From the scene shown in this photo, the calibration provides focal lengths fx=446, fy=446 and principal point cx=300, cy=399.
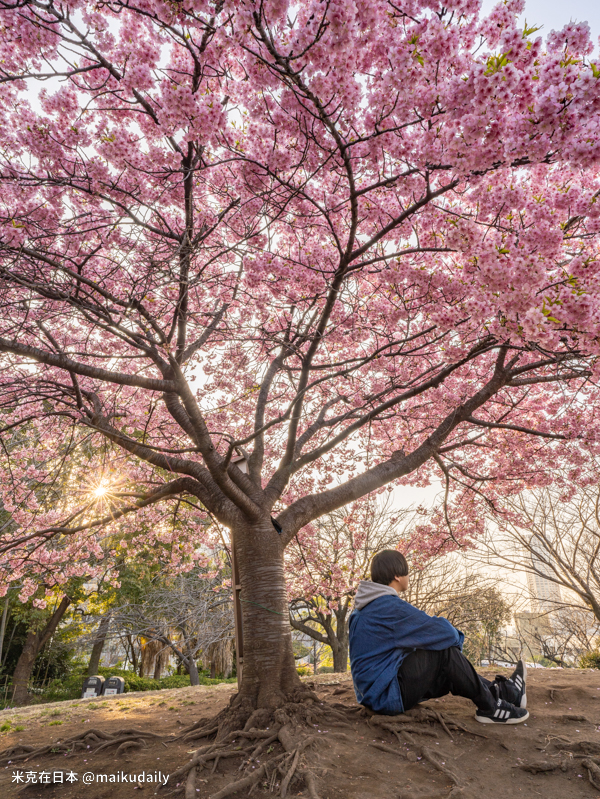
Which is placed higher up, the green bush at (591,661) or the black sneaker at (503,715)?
the black sneaker at (503,715)

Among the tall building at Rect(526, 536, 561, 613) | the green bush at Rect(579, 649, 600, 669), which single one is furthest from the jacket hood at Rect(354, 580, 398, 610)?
the tall building at Rect(526, 536, 561, 613)

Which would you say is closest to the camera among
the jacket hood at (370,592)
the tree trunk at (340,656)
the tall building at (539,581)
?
the jacket hood at (370,592)

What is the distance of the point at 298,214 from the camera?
4047 millimetres

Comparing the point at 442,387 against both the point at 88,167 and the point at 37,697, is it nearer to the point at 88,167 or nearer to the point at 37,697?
the point at 88,167

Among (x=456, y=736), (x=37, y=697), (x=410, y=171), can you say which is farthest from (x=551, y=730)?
(x=37, y=697)

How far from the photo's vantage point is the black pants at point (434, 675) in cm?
278

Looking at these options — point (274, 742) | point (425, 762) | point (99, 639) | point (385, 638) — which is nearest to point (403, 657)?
point (385, 638)

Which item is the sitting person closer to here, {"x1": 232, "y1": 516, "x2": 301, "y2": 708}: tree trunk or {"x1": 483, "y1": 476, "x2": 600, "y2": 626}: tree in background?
{"x1": 232, "y1": 516, "x2": 301, "y2": 708}: tree trunk

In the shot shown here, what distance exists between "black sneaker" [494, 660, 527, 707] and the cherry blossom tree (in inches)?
62.9

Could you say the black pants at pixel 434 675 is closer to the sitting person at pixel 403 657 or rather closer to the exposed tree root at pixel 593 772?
the sitting person at pixel 403 657

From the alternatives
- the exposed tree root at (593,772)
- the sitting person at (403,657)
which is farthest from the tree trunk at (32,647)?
the exposed tree root at (593,772)

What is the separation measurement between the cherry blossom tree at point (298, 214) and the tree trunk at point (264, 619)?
0.8 inches

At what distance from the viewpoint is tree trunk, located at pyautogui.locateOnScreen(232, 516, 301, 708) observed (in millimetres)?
3619

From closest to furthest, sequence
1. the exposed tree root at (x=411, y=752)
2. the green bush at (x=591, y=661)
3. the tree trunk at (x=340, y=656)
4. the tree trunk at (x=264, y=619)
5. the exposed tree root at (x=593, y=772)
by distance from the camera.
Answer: the exposed tree root at (x=593, y=772)
the exposed tree root at (x=411, y=752)
the tree trunk at (x=264, y=619)
the green bush at (x=591, y=661)
the tree trunk at (x=340, y=656)
